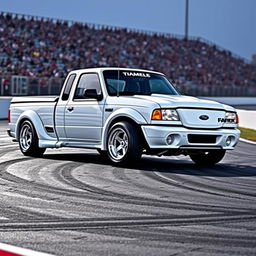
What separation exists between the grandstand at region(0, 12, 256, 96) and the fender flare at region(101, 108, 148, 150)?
22.7 metres

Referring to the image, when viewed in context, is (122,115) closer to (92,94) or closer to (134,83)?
(92,94)

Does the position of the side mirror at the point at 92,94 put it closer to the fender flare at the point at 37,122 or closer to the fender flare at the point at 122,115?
the fender flare at the point at 122,115

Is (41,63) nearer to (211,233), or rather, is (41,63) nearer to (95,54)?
(95,54)

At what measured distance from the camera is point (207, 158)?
11609 millimetres

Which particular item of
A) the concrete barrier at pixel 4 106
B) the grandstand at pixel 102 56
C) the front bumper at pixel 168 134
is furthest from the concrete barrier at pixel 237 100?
the front bumper at pixel 168 134

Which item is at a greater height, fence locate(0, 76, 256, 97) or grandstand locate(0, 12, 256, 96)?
grandstand locate(0, 12, 256, 96)

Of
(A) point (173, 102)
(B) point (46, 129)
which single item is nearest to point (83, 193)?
(A) point (173, 102)

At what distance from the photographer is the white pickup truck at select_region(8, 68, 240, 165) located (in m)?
10.2

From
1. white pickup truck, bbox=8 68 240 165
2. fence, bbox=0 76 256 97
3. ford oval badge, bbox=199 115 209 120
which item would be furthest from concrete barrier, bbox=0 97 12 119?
ford oval badge, bbox=199 115 209 120

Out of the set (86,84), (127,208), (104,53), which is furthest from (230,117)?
(104,53)

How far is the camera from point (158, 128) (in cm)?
1016

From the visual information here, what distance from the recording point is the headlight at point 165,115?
10.2 m

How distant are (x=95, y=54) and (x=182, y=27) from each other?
19.7 metres

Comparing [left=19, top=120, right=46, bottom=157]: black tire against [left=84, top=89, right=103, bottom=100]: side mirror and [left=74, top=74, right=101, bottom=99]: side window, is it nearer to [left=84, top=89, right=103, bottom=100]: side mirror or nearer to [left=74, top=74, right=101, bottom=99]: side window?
[left=74, top=74, right=101, bottom=99]: side window
